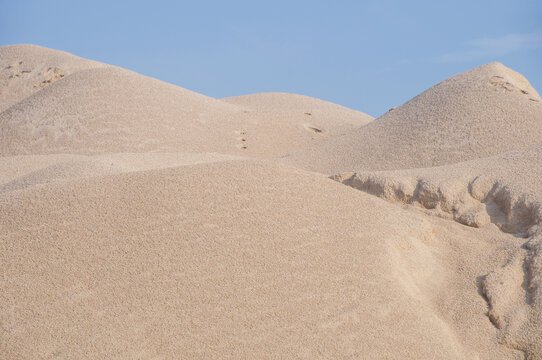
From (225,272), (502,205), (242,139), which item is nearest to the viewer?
(225,272)

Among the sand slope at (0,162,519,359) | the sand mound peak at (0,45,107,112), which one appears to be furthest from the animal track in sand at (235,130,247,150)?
the sand slope at (0,162,519,359)

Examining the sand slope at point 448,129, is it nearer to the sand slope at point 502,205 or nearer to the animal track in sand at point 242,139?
the animal track in sand at point 242,139

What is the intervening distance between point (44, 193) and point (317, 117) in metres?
7.24

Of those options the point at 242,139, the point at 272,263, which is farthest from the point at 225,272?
the point at 242,139

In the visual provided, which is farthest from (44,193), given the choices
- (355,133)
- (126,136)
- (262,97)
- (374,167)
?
(262,97)

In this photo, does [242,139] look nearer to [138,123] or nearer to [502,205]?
[138,123]

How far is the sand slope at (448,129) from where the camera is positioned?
21.5 feet

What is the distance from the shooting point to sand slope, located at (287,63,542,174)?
21.5ft

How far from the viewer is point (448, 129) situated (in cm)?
693

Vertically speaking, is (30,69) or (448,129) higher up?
(30,69)

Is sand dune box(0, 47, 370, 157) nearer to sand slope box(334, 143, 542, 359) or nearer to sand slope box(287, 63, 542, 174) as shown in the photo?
sand slope box(287, 63, 542, 174)

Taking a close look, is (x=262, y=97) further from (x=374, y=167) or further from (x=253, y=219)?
(x=253, y=219)

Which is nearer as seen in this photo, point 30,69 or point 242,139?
point 242,139

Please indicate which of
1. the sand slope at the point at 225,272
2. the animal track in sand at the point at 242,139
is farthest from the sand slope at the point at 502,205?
the animal track in sand at the point at 242,139
